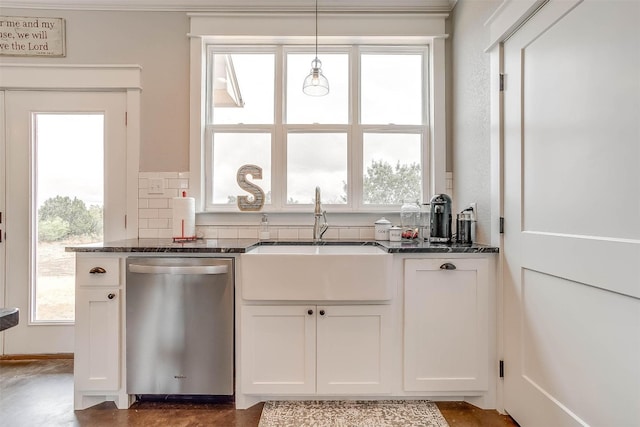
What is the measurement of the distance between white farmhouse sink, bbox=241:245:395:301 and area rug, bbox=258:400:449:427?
0.62 meters

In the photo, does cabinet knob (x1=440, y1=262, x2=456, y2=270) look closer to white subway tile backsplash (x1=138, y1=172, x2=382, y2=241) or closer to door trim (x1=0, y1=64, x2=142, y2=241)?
white subway tile backsplash (x1=138, y1=172, x2=382, y2=241)

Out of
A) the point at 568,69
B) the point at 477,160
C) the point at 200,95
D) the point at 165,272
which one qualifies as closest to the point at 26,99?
the point at 200,95

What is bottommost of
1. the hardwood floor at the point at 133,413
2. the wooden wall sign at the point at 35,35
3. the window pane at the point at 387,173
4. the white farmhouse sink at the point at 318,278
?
the hardwood floor at the point at 133,413

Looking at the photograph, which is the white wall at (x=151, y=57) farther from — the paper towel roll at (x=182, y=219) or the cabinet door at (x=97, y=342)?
the cabinet door at (x=97, y=342)

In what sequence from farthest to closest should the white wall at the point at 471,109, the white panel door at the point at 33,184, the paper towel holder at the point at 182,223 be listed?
the white panel door at the point at 33,184 < the paper towel holder at the point at 182,223 < the white wall at the point at 471,109

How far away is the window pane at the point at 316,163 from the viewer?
2.60m

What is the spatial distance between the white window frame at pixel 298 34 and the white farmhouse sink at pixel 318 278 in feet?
2.61

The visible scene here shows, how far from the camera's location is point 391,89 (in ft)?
8.63

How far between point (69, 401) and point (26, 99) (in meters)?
2.15

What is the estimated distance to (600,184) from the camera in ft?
3.96

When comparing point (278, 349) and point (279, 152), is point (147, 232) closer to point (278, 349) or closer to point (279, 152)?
point (279, 152)

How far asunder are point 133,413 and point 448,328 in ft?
5.89

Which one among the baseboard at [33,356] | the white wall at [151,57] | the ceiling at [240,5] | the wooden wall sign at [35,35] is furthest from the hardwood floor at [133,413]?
the ceiling at [240,5]

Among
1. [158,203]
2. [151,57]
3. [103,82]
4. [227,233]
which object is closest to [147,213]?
[158,203]
